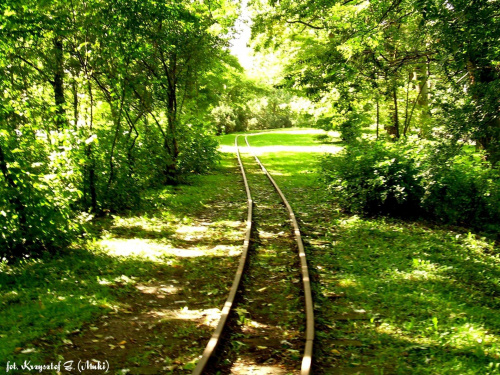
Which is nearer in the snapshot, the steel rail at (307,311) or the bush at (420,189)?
the steel rail at (307,311)

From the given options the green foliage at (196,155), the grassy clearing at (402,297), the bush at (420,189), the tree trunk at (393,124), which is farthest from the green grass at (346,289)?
the tree trunk at (393,124)

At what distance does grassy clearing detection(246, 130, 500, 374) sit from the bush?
1.91 ft

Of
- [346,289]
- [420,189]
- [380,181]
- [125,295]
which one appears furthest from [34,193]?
[420,189]

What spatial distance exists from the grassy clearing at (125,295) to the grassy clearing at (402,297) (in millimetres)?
1678

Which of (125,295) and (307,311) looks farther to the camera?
(125,295)

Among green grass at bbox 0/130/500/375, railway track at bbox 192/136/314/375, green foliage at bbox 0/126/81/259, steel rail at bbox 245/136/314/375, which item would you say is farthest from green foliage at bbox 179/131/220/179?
steel rail at bbox 245/136/314/375

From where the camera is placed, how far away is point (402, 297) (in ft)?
17.8

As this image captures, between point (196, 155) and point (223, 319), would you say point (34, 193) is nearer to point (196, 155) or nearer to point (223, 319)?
point (223, 319)

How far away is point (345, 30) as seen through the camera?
1176 centimetres

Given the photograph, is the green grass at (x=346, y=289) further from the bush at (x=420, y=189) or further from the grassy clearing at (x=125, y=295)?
the bush at (x=420, y=189)

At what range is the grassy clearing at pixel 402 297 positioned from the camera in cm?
407

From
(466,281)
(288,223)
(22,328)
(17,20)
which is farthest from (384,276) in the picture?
(17,20)

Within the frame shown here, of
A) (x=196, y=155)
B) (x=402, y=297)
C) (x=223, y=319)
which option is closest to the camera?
(x=223, y=319)

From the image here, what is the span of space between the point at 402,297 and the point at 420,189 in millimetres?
4411
